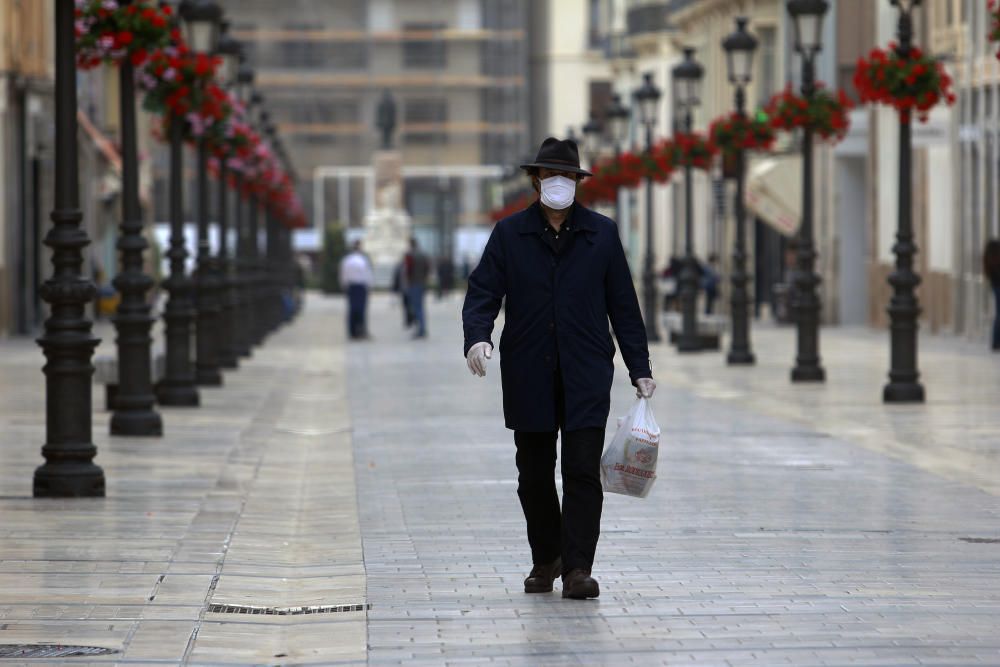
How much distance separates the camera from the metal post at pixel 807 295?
82.7ft

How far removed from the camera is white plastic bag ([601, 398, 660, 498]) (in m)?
9.38

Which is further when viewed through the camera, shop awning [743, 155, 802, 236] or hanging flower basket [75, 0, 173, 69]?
shop awning [743, 155, 802, 236]

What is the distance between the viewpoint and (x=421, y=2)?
4400 inches

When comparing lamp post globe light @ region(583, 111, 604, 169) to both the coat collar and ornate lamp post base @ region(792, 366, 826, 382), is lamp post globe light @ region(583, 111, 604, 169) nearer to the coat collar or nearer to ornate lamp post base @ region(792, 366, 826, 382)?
ornate lamp post base @ region(792, 366, 826, 382)

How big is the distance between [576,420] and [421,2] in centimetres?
10380

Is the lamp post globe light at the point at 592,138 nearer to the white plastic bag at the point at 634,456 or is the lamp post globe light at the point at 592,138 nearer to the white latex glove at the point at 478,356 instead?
the white plastic bag at the point at 634,456

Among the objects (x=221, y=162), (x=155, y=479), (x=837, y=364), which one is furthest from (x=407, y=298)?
(x=155, y=479)

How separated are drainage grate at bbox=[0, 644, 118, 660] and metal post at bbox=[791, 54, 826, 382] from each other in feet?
57.5

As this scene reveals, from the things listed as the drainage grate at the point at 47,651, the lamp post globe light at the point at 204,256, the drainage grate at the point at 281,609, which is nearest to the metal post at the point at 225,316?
the lamp post globe light at the point at 204,256

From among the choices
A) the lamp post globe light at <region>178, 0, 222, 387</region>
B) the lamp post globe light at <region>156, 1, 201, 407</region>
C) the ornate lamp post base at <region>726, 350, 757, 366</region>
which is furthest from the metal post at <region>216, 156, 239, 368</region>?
the ornate lamp post base at <region>726, 350, 757, 366</region>

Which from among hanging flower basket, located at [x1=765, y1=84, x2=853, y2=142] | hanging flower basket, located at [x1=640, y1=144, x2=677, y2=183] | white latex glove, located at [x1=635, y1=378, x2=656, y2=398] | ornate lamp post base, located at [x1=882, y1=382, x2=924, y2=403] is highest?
hanging flower basket, located at [x1=765, y1=84, x2=853, y2=142]

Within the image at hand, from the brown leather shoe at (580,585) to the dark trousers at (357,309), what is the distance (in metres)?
32.9

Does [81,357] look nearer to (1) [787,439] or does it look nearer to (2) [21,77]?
(1) [787,439]

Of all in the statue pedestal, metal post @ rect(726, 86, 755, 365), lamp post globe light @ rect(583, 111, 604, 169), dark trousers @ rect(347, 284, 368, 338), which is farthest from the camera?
the statue pedestal
